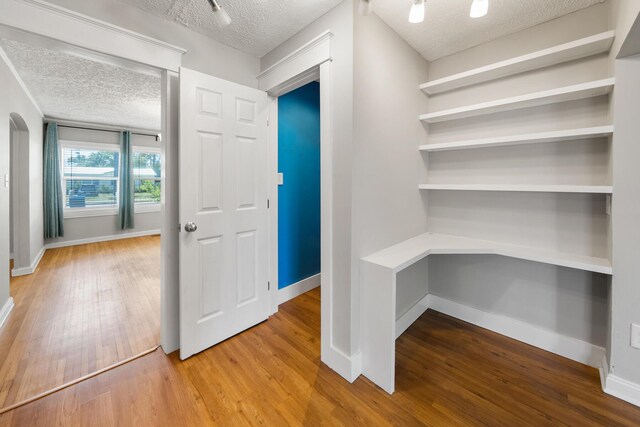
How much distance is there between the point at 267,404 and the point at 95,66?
3631 millimetres

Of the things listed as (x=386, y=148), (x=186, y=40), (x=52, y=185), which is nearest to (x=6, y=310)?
(x=186, y=40)

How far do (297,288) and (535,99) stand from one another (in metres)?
2.63

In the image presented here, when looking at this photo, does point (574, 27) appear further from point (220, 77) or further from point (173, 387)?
point (173, 387)

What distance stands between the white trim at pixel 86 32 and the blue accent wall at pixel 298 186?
3.67 ft

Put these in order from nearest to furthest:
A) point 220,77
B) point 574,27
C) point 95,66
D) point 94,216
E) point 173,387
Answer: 1. point 173,387
2. point 574,27
3. point 220,77
4. point 95,66
5. point 94,216

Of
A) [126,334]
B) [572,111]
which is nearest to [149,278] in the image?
[126,334]

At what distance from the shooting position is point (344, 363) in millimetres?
1676

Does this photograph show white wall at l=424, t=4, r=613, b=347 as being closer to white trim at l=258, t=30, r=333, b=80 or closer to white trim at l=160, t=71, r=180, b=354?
white trim at l=258, t=30, r=333, b=80

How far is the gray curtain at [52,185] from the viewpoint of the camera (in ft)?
15.8

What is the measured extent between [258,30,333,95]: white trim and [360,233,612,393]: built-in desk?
4.56 ft

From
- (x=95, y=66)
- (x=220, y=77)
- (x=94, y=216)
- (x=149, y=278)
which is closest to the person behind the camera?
(x=220, y=77)

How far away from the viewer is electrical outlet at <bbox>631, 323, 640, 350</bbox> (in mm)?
1405

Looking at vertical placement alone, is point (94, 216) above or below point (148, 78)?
below

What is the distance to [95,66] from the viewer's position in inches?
109
